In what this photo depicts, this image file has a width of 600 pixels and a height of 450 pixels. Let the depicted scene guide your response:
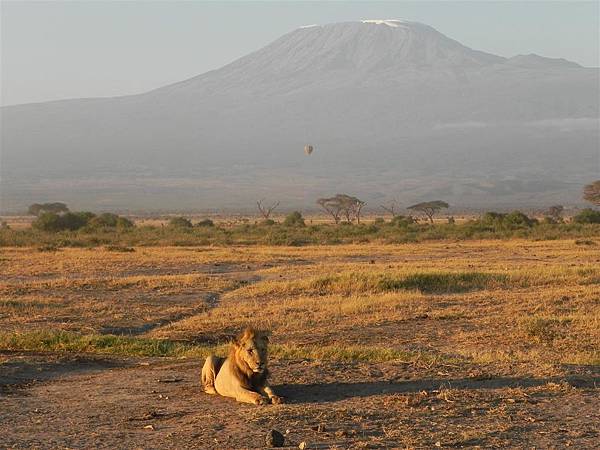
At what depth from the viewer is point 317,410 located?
30.5 ft

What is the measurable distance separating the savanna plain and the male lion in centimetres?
13

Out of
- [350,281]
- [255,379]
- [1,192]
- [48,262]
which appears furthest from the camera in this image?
[1,192]

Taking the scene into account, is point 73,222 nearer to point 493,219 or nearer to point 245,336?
point 493,219

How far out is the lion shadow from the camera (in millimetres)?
9977

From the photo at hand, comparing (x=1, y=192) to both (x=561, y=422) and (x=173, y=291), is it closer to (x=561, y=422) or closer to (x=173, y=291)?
(x=173, y=291)

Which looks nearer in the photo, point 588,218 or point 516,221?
point 516,221

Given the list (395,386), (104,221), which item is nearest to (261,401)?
(395,386)

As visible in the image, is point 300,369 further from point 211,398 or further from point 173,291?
point 173,291

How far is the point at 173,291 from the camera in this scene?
864 inches

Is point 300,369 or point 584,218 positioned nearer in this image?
point 300,369

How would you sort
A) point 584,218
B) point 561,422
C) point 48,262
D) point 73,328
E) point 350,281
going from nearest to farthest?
point 561,422 → point 73,328 → point 350,281 → point 48,262 → point 584,218

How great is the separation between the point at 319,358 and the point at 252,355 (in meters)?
2.90

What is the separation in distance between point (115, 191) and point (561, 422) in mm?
189715

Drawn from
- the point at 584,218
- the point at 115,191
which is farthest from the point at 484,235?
the point at 115,191
